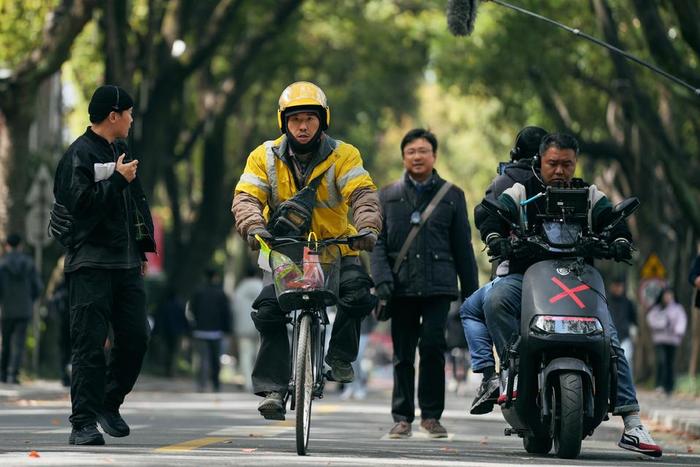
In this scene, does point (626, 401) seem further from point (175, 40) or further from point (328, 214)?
point (175, 40)

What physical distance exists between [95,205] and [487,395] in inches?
97.7

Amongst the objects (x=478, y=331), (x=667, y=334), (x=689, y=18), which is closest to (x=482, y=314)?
(x=478, y=331)

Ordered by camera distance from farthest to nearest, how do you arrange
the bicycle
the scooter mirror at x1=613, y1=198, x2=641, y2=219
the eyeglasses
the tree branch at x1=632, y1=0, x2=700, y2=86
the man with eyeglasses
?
the tree branch at x1=632, y1=0, x2=700, y2=86
the eyeglasses
the man with eyeglasses
the scooter mirror at x1=613, y1=198, x2=641, y2=219
the bicycle

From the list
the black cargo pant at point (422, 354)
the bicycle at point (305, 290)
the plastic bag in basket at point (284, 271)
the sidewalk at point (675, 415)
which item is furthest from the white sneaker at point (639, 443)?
the sidewalk at point (675, 415)

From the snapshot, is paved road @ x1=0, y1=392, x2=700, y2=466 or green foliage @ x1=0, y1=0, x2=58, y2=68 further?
green foliage @ x1=0, y1=0, x2=58, y2=68

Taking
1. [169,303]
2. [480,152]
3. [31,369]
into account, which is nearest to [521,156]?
[31,369]

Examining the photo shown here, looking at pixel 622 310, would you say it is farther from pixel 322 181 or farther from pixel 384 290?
pixel 322 181

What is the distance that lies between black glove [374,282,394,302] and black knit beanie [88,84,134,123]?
2.77 metres

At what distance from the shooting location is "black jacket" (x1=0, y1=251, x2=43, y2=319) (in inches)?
897

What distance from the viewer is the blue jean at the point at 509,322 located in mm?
10383

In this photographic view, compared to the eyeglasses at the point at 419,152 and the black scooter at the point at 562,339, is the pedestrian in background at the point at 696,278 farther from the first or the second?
the black scooter at the point at 562,339

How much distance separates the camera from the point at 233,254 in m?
46.9

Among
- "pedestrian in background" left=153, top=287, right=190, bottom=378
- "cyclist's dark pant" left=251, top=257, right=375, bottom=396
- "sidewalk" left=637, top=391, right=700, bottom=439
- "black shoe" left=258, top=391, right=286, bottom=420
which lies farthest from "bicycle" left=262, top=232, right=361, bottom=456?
"pedestrian in background" left=153, top=287, right=190, bottom=378

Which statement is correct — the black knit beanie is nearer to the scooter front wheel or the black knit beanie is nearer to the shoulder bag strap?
the shoulder bag strap
